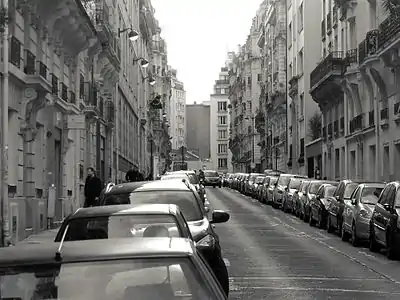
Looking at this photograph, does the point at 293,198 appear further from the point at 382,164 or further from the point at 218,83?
the point at 218,83

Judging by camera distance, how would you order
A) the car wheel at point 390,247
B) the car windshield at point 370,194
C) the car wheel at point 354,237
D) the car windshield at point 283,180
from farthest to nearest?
the car windshield at point 283,180, the car windshield at point 370,194, the car wheel at point 354,237, the car wheel at point 390,247

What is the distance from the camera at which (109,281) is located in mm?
4305

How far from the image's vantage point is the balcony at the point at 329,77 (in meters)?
42.3

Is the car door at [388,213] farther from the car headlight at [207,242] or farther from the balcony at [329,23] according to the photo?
the balcony at [329,23]

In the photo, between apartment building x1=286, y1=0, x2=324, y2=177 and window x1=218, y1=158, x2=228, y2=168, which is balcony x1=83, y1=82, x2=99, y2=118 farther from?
window x1=218, y1=158, x2=228, y2=168

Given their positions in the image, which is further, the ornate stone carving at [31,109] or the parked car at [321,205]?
the parked car at [321,205]

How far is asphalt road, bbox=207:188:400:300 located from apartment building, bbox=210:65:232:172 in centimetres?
13603

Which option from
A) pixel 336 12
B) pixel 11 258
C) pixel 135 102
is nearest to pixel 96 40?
pixel 336 12

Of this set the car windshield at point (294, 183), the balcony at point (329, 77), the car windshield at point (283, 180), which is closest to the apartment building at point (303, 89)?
the balcony at point (329, 77)

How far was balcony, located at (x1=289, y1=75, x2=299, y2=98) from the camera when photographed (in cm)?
6159

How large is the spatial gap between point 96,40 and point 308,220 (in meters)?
10.9

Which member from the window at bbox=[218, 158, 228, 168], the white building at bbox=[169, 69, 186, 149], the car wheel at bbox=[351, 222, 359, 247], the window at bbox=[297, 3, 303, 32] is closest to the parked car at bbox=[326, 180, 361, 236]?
the car wheel at bbox=[351, 222, 359, 247]

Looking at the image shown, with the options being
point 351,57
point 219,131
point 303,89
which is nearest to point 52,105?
point 351,57

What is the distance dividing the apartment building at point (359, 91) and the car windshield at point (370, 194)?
978 cm
